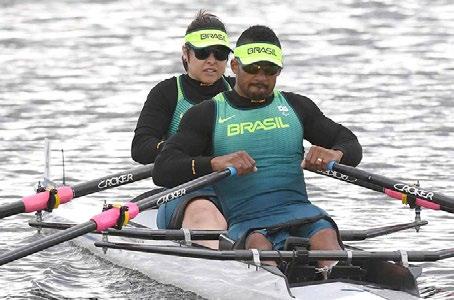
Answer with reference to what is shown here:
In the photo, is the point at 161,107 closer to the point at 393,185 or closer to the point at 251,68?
the point at 251,68

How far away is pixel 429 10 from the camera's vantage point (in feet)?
135

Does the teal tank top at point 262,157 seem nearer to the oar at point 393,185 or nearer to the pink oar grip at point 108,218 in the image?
the oar at point 393,185

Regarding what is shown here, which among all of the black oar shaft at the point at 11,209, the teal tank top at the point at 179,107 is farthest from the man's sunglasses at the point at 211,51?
the black oar shaft at the point at 11,209

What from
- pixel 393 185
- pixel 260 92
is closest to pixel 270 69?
pixel 260 92

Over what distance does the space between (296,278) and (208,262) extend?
1.45m

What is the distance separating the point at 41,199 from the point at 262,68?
2.77 m

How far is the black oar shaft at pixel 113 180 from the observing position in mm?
16812

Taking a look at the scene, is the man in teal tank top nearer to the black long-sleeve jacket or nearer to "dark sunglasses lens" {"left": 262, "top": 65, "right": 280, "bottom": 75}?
"dark sunglasses lens" {"left": 262, "top": 65, "right": 280, "bottom": 75}

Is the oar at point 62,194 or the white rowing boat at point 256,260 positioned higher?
the oar at point 62,194

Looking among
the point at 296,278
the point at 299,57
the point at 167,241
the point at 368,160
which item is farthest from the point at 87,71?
the point at 296,278

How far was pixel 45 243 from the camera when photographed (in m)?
14.3

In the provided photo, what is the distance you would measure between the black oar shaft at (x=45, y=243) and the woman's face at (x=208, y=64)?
3.04m

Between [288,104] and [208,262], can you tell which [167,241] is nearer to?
[208,262]

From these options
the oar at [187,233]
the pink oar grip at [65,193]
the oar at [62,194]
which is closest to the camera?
the oar at [62,194]
